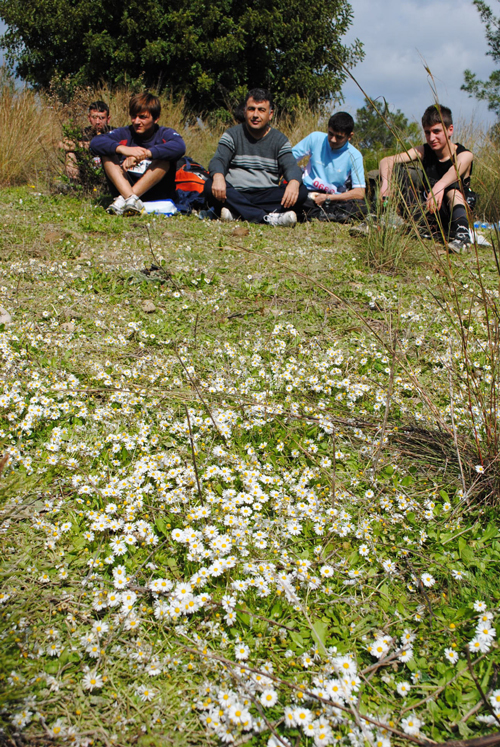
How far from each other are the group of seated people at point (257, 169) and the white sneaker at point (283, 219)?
1 cm

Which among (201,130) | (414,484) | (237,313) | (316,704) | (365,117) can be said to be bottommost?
(316,704)

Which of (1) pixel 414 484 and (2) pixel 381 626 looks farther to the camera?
(1) pixel 414 484

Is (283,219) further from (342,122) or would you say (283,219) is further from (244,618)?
(244,618)

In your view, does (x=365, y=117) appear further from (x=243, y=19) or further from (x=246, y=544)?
(x=246, y=544)

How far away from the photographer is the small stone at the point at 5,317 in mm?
3254

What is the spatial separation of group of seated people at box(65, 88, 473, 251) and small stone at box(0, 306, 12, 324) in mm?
2669

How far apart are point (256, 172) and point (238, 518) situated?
17.3 ft

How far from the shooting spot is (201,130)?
433 inches

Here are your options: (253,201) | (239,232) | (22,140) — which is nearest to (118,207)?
(239,232)

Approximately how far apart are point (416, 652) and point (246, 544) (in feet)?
2.07

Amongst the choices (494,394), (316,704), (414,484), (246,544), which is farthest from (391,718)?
(494,394)

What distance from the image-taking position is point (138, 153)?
230 inches

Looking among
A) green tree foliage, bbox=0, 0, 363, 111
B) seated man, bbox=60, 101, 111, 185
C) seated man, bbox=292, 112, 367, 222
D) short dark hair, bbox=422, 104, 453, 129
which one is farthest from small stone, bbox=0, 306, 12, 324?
green tree foliage, bbox=0, 0, 363, 111

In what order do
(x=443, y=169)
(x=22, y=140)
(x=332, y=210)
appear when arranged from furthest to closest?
A: (x=22, y=140) < (x=332, y=210) < (x=443, y=169)
